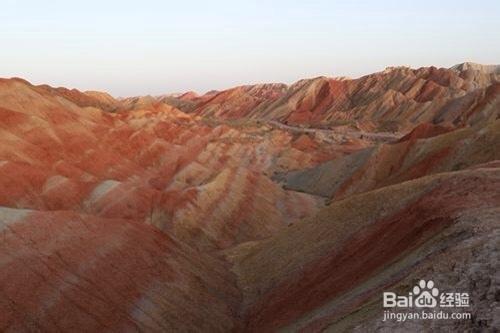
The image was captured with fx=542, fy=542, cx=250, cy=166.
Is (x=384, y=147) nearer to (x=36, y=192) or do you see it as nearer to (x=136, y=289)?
(x=36, y=192)

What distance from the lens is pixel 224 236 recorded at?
2415 inches

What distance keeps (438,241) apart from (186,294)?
18.7 m

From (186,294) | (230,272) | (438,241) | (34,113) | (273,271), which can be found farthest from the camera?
(34,113)

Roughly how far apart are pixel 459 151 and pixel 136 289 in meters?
40.3

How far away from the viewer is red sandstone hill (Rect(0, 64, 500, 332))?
23.5m

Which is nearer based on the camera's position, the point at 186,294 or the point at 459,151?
the point at 186,294

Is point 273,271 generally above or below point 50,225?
below

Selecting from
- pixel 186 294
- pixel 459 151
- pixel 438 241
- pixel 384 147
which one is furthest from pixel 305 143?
pixel 438 241

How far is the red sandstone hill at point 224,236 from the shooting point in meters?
23.5

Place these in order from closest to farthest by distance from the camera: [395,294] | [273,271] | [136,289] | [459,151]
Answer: [395,294], [136,289], [273,271], [459,151]

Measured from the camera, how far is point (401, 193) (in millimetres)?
37625

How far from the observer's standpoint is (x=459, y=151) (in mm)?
59000

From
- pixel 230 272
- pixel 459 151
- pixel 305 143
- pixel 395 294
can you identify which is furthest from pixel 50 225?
pixel 305 143

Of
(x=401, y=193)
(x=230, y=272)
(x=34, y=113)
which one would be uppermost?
(x=34, y=113)
